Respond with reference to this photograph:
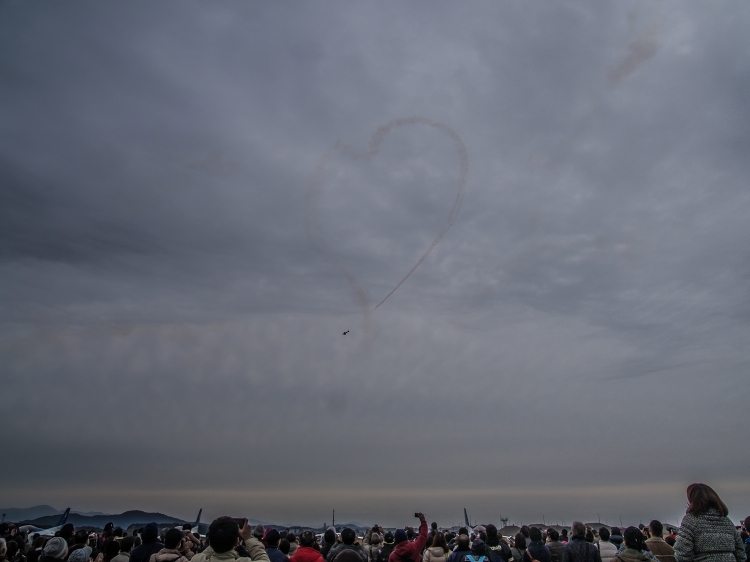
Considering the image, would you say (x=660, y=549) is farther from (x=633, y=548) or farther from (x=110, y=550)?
(x=110, y=550)

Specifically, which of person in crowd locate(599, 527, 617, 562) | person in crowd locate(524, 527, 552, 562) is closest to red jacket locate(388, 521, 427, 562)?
person in crowd locate(524, 527, 552, 562)

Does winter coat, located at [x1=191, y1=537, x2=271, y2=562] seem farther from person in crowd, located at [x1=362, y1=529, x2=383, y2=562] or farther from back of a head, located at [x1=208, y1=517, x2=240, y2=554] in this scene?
person in crowd, located at [x1=362, y1=529, x2=383, y2=562]

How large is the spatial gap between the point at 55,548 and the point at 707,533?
12716 mm

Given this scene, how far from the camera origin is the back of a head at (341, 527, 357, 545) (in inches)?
449

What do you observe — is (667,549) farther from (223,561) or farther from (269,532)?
(223,561)

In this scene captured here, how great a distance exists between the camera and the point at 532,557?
1191 cm

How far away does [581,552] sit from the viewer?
10.7 meters

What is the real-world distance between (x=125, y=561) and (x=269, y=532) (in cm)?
350

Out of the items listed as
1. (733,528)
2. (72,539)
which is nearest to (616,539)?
(733,528)

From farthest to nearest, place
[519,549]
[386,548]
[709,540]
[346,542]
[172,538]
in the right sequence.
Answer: [519,549], [386,548], [346,542], [172,538], [709,540]

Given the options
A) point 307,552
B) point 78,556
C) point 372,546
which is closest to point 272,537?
point 307,552

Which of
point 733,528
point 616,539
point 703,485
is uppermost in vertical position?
point 703,485

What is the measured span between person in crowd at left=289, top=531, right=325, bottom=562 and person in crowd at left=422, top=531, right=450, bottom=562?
97.1 inches

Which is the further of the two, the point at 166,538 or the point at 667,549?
the point at 667,549
